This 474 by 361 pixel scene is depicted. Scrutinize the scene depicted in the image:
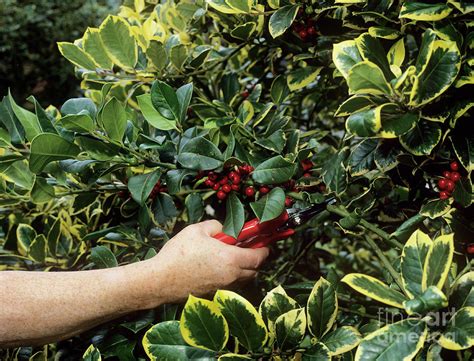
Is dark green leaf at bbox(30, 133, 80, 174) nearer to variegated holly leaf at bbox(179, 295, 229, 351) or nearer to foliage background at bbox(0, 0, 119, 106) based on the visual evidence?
variegated holly leaf at bbox(179, 295, 229, 351)

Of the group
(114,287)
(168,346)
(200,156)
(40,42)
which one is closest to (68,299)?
(114,287)

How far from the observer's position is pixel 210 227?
0.88 metres

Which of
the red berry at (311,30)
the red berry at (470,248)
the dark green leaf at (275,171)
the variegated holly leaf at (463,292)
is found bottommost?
the red berry at (470,248)

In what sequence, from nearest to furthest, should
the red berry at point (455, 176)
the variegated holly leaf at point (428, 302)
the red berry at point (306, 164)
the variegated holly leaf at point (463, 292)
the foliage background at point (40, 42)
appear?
the variegated holly leaf at point (428, 302) → the variegated holly leaf at point (463, 292) → the red berry at point (455, 176) → the red berry at point (306, 164) → the foliage background at point (40, 42)

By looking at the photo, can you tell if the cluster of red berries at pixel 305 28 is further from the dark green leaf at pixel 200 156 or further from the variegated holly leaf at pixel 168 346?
the variegated holly leaf at pixel 168 346

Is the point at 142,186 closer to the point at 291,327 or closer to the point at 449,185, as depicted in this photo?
the point at 291,327

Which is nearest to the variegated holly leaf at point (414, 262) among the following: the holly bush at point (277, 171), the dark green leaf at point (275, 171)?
the holly bush at point (277, 171)

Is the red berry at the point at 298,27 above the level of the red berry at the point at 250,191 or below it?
above

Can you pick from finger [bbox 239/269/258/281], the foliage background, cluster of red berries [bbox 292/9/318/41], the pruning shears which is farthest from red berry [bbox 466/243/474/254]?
the foliage background

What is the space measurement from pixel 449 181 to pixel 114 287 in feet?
1.72

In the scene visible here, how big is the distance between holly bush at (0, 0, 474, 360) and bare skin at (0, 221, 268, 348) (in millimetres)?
59

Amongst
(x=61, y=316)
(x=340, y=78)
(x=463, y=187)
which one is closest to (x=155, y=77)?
(x=340, y=78)

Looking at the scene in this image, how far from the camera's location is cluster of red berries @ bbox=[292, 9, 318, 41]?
983mm

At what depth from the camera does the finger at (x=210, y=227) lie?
86cm
